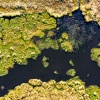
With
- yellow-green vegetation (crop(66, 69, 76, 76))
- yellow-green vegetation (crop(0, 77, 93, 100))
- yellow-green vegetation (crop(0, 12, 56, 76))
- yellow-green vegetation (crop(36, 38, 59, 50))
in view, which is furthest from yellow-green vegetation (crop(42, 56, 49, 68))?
yellow-green vegetation (crop(66, 69, 76, 76))

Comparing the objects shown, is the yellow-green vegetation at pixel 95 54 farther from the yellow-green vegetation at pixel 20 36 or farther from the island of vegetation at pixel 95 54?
the yellow-green vegetation at pixel 20 36

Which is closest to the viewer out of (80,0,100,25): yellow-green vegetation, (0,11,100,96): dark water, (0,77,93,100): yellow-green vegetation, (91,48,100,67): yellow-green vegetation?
(0,77,93,100): yellow-green vegetation

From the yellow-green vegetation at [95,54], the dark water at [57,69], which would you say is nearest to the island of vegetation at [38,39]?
the yellow-green vegetation at [95,54]

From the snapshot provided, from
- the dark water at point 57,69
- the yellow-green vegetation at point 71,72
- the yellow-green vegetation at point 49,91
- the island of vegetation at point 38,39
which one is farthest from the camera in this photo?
the yellow-green vegetation at point 71,72

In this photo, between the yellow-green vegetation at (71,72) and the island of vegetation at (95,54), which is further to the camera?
the island of vegetation at (95,54)

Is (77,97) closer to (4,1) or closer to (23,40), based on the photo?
(23,40)

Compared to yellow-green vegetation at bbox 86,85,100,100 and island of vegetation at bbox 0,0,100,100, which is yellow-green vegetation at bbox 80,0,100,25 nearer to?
island of vegetation at bbox 0,0,100,100

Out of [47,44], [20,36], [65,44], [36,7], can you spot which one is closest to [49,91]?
[47,44]
